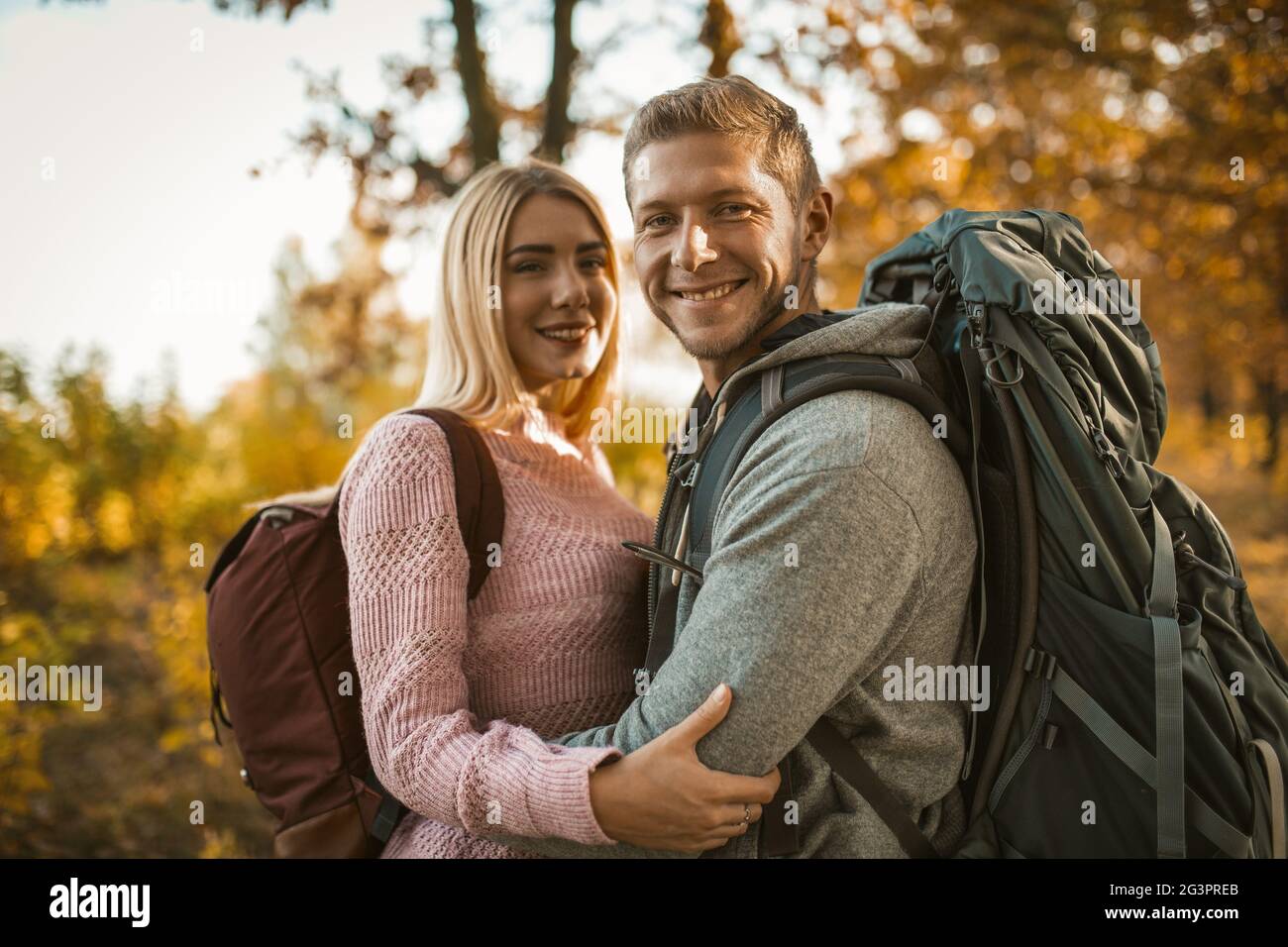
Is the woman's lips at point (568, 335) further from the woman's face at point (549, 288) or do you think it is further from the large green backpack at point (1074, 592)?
the large green backpack at point (1074, 592)

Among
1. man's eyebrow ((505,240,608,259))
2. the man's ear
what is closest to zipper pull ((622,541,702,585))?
the man's ear

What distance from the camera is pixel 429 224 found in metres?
4.57

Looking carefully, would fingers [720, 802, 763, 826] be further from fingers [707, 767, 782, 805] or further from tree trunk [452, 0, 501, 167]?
tree trunk [452, 0, 501, 167]

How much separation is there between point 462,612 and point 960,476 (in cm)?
118

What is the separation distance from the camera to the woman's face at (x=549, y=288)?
2852 mm

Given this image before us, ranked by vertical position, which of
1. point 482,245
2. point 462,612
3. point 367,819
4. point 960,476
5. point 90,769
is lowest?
point 90,769

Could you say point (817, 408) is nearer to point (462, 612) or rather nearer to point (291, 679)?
point (462, 612)

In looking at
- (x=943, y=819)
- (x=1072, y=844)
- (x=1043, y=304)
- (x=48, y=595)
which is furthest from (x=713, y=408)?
(x=48, y=595)

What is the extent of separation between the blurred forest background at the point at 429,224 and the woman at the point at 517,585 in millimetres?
1571

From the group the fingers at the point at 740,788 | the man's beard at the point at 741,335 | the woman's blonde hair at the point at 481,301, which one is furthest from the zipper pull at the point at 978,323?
the woman's blonde hair at the point at 481,301

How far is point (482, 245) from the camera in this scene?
2.84 metres

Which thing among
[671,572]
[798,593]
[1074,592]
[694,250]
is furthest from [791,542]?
[694,250]

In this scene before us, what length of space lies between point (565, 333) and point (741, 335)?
2.53ft

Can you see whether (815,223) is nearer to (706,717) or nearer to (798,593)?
(798,593)
